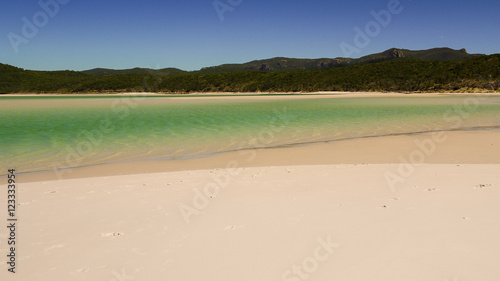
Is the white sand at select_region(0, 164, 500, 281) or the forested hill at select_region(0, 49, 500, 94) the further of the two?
the forested hill at select_region(0, 49, 500, 94)

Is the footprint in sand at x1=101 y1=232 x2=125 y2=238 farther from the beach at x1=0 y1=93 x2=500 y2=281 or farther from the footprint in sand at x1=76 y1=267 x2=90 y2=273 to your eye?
the footprint in sand at x1=76 y1=267 x2=90 y2=273

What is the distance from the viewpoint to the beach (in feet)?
12.7

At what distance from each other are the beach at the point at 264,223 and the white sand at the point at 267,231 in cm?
2

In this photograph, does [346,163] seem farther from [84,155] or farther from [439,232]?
[84,155]

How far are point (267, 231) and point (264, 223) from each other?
30 cm

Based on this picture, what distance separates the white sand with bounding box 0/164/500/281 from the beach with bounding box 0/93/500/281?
2 centimetres

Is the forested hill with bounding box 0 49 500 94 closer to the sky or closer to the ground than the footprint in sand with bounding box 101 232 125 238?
closer to the sky

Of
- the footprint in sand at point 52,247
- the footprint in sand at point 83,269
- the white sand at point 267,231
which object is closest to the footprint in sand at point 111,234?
the white sand at point 267,231

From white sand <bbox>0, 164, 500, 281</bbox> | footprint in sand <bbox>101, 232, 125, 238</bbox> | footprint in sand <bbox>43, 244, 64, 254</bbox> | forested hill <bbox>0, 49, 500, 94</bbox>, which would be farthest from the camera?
forested hill <bbox>0, 49, 500, 94</bbox>

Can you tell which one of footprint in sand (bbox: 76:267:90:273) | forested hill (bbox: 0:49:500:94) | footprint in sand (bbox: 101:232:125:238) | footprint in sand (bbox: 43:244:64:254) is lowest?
footprint in sand (bbox: 43:244:64:254)

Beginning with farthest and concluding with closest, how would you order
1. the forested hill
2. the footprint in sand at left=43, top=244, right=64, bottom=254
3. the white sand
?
the forested hill, the footprint in sand at left=43, top=244, right=64, bottom=254, the white sand

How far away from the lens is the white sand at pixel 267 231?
385 centimetres

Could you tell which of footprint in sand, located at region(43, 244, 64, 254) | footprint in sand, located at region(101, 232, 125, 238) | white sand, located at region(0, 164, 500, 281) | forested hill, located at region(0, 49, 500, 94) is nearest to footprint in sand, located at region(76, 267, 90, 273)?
white sand, located at region(0, 164, 500, 281)

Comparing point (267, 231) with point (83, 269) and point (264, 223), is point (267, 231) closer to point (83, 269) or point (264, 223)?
point (264, 223)
